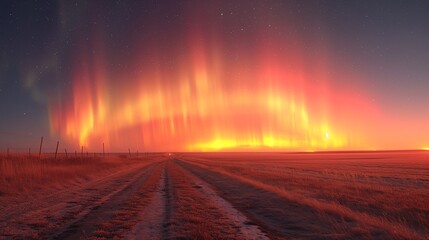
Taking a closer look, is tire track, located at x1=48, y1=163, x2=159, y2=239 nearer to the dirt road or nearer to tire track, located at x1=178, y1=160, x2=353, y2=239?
the dirt road

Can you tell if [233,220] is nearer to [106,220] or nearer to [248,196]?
[106,220]

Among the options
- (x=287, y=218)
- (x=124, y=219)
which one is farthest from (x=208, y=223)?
(x=287, y=218)

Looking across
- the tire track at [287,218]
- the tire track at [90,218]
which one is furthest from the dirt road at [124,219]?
the tire track at [287,218]

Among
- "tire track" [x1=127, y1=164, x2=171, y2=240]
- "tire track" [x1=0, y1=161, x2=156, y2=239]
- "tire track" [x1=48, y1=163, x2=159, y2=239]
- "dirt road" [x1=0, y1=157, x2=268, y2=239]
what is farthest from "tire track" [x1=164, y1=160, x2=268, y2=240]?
"tire track" [x1=0, y1=161, x2=156, y2=239]

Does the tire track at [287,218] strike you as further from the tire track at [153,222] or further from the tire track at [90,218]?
the tire track at [90,218]

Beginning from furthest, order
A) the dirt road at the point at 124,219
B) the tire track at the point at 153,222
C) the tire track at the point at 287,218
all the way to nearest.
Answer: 1. the tire track at the point at 287,218
2. the dirt road at the point at 124,219
3. the tire track at the point at 153,222

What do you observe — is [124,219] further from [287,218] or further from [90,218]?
[287,218]

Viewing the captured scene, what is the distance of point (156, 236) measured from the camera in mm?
9352

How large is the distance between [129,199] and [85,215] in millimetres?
4678

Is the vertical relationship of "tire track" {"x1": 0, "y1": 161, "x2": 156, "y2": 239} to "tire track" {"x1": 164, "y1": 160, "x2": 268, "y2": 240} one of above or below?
above

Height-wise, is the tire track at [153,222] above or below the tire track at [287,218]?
above

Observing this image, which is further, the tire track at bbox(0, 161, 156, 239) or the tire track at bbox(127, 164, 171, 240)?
the tire track at bbox(0, 161, 156, 239)

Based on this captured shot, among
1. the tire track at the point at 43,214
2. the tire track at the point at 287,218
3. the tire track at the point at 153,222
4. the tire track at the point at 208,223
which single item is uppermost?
the tire track at the point at 43,214

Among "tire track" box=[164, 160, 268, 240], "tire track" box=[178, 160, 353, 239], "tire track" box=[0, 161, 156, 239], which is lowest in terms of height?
"tire track" box=[178, 160, 353, 239]
